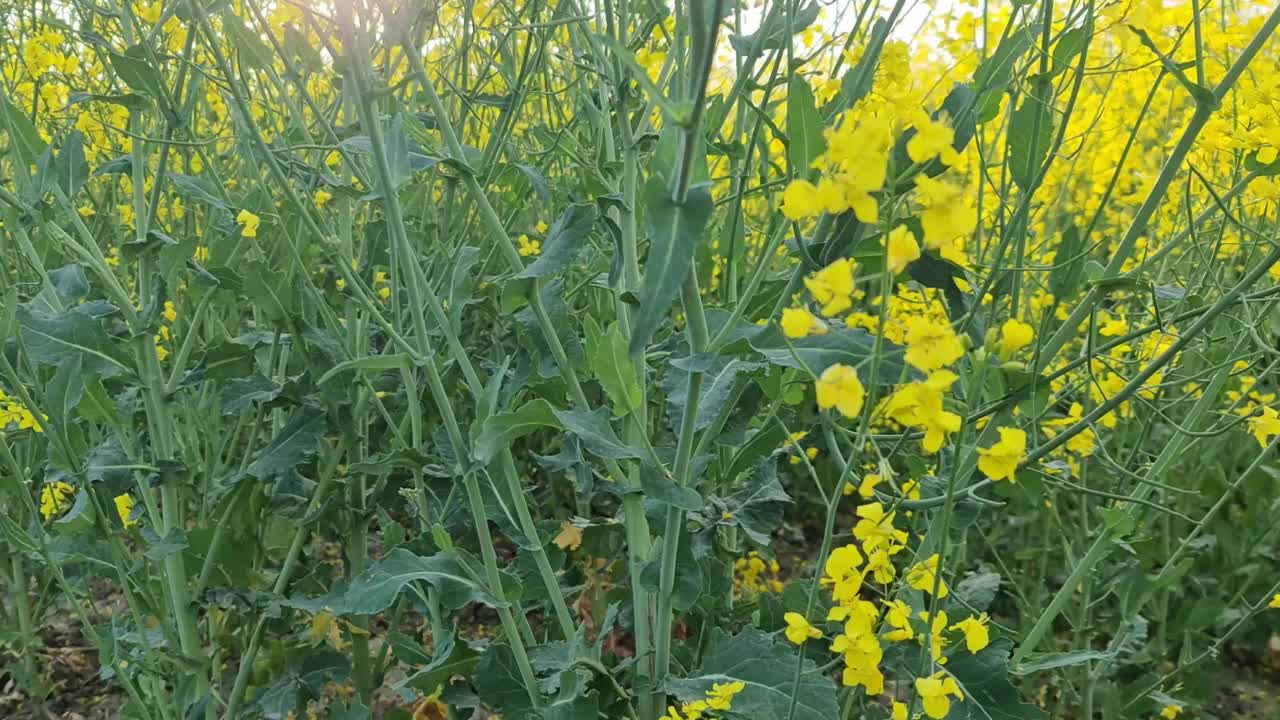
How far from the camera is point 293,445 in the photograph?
1.62m

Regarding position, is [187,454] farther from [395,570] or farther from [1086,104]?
[1086,104]

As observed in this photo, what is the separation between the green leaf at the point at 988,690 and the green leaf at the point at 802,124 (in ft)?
2.48

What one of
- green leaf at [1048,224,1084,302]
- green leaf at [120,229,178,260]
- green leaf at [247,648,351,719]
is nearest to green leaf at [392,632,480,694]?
green leaf at [247,648,351,719]

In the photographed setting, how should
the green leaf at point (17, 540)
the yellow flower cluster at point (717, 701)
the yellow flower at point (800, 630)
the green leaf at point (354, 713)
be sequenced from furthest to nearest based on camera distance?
1. the green leaf at point (354, 713)
2. the green leaf at point (17, 540)
3. the yellow flower cluster at point (717, 701)
4. the yellow flower at point (800, 630)

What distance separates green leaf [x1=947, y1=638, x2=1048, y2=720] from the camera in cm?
126

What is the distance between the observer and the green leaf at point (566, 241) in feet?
4.22

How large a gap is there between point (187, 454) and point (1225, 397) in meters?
2.80

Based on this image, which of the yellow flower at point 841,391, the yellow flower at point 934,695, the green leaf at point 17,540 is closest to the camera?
the yellow flower at point 841,391

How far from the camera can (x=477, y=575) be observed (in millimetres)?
1424

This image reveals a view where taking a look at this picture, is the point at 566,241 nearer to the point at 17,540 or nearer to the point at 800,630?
the point at 800,630

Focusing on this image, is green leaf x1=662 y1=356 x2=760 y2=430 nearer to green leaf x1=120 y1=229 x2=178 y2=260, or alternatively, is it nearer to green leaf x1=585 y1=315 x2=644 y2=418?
green leaf x1=585 y1=315 x2=644 y2=418

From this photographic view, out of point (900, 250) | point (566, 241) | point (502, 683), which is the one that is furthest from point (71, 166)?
point (900, 250)

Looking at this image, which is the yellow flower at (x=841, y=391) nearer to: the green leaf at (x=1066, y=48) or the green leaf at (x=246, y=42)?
the green leaf at (x=1066, y=48)

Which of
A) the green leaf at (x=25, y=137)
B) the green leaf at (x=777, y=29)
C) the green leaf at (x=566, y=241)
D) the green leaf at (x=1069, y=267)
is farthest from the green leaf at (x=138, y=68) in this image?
the green leaf at (x=1069, y=267)
